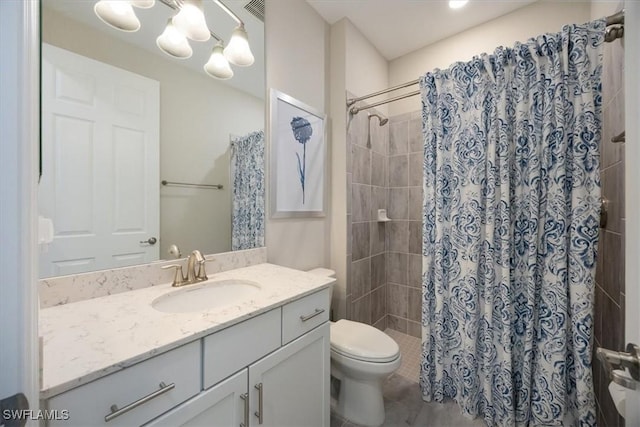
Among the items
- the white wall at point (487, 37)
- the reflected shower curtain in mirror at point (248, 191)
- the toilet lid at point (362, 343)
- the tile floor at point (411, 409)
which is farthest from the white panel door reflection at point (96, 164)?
the white wall at point (487, 37)

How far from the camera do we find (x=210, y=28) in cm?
132

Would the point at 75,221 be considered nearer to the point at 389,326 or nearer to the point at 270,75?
the point at 270,75

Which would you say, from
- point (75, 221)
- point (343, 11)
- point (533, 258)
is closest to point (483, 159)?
point (533, 258)

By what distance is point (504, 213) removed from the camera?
52.5 inches

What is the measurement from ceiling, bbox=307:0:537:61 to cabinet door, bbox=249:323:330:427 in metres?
2.13

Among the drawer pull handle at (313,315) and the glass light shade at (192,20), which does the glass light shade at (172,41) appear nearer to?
the glass light shade at (192,20)

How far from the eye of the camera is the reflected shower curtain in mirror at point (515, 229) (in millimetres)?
1196

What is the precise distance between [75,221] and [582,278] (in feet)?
7.15

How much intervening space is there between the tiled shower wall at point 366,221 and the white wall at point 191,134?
2.93 ft

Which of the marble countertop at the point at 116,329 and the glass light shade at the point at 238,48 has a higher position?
the glass light shade at the point at 238,48

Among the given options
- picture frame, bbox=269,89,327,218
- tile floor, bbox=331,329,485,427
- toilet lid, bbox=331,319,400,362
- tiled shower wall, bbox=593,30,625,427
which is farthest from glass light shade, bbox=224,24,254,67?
tile floor, bbox=331,329,485,427

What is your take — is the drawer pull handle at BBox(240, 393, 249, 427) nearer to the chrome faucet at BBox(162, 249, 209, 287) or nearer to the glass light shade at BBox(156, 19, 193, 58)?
the chrome faucet at BBox(162, 249, 209, 287)

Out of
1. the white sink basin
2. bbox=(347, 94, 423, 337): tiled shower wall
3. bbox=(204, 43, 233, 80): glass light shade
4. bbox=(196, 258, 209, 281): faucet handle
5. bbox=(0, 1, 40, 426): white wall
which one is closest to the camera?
bbox=(0, 1, 40, 426): white wall

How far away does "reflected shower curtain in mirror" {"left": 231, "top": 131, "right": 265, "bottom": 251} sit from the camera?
56.6 inches
